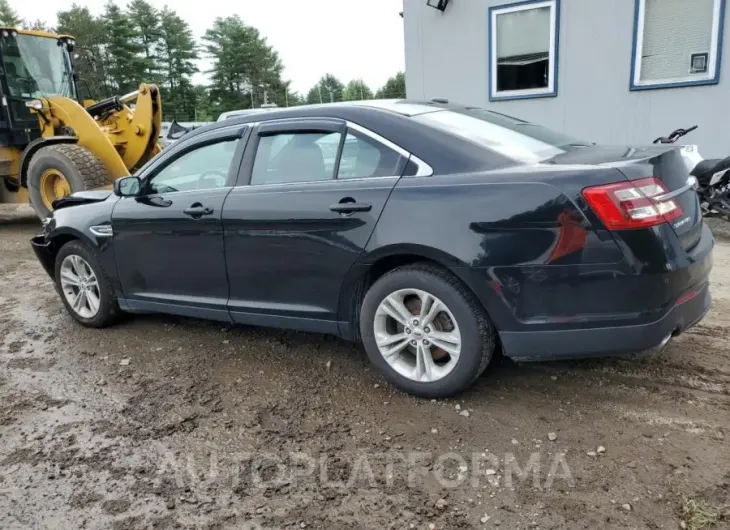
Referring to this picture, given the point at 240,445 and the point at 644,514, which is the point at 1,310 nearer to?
the point at 240,445

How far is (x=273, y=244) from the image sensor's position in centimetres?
359

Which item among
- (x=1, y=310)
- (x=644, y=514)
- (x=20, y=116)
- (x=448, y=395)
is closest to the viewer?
(x=644, y=514)

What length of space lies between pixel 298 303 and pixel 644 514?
2112 mm

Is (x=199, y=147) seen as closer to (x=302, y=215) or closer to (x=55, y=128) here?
(x=302, y=215)

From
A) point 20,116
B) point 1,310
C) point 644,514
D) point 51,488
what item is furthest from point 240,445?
point 20,116

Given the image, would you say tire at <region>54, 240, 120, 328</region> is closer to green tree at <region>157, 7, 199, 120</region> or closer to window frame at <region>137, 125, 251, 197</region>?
window frame at <region>137, 125, 251, 197</region>

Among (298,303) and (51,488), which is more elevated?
(298,303)

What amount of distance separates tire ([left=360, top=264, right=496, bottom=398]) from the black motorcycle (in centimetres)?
519

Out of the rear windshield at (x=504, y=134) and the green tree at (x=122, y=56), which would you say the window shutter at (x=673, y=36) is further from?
the green tree at (x=122, y=56)

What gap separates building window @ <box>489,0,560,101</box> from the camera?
29.3 ft

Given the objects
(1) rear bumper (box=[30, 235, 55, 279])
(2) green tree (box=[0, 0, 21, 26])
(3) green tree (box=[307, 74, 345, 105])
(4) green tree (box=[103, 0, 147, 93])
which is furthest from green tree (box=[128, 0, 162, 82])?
(1) rear bumper (box=[30, 235, 55, 279])

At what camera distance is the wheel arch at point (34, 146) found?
8875 mm

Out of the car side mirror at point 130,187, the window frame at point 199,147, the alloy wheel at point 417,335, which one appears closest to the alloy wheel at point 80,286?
Answer: the car side mirror at point 130,187

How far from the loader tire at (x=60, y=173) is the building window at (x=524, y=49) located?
6257 mm
